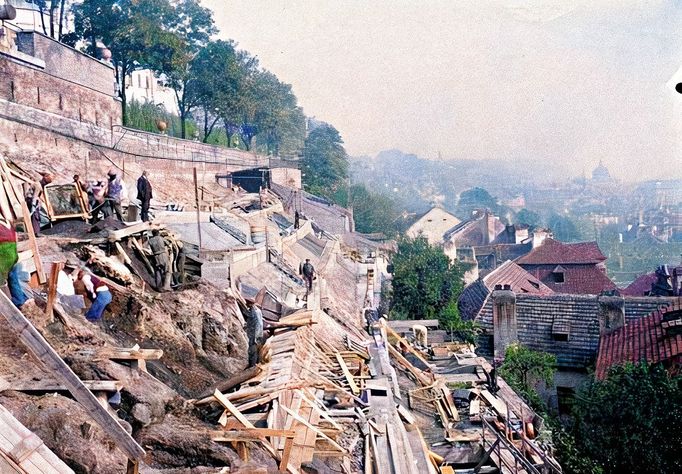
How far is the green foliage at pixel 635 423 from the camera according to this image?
12453 mm

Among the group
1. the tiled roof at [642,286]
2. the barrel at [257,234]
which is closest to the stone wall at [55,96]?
the barrel at [257,234]

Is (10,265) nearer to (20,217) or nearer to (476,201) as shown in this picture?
(20,217)

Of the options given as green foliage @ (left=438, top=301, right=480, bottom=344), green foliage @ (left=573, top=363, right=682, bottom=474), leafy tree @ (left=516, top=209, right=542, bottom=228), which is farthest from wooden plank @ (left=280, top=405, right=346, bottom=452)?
leafy tree @ (left=516, top=209, right=542, bottom=228)

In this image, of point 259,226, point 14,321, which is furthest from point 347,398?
point 259,226

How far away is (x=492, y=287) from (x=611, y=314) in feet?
29.4

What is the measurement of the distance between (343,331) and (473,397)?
8.24 ft

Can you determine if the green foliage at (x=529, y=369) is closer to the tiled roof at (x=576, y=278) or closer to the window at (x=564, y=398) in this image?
the window at (x=564, y=398)

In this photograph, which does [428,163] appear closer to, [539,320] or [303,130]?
[303,130]

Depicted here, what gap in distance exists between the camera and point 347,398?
8258 mm

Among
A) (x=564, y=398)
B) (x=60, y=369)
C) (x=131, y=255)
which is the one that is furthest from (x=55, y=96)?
(x=60, y=369)

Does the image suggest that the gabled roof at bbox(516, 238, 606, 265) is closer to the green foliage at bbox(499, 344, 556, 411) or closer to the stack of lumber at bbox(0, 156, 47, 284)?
the green foliage at bbox(499, 344, 556, 411)

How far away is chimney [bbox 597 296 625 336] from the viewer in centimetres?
1955

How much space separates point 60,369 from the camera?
4.19 m

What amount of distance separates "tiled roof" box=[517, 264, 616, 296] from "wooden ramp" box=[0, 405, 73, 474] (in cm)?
3472
